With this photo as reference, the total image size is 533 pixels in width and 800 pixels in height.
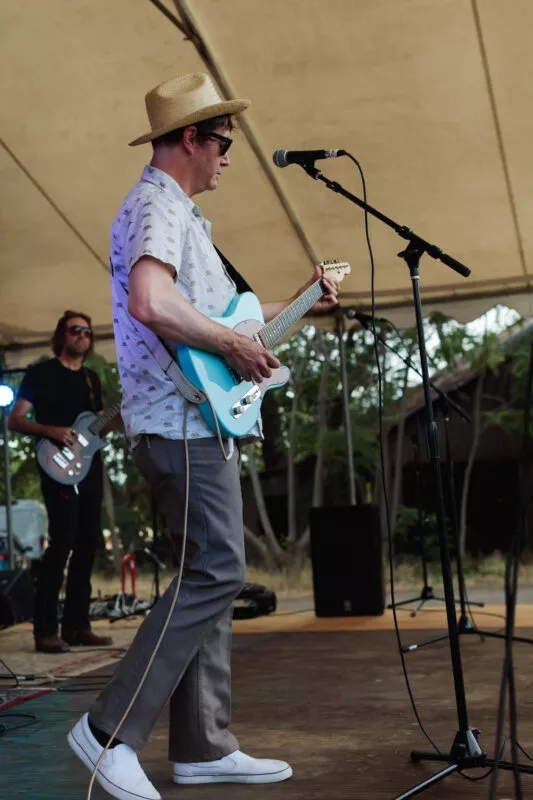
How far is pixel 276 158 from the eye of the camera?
2.53 m

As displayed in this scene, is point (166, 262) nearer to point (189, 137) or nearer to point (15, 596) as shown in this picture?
point (189, 137)

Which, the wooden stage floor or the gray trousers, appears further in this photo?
the wooden stage floor

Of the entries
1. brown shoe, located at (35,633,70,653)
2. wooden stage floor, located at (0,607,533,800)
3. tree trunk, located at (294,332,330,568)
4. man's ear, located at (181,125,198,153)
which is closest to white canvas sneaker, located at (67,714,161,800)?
wooden stage floor, located at (0,607,533,800)

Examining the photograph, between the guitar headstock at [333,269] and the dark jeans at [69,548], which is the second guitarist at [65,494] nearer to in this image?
the dark jeans at [69,548]

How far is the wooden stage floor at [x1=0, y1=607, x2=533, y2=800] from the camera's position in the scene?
2.10 metres

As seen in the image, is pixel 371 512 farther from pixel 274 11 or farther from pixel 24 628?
pixel 274 11

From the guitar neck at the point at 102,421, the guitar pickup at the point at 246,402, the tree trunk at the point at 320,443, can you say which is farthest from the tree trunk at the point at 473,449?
the guitar pickup at the point at 246,402

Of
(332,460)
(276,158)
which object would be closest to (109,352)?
(276,158)

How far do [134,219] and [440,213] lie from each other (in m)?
3.21

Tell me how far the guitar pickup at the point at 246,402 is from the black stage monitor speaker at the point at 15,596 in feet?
13.5

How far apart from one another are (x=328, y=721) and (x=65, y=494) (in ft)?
7.69

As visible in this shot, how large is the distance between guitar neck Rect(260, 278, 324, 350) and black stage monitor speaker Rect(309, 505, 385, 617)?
351 centimetres

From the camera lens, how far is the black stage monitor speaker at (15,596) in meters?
5.81

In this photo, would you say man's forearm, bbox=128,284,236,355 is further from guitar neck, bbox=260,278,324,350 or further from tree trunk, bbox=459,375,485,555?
Result: tree trunk, bbox=459,375,485,555
